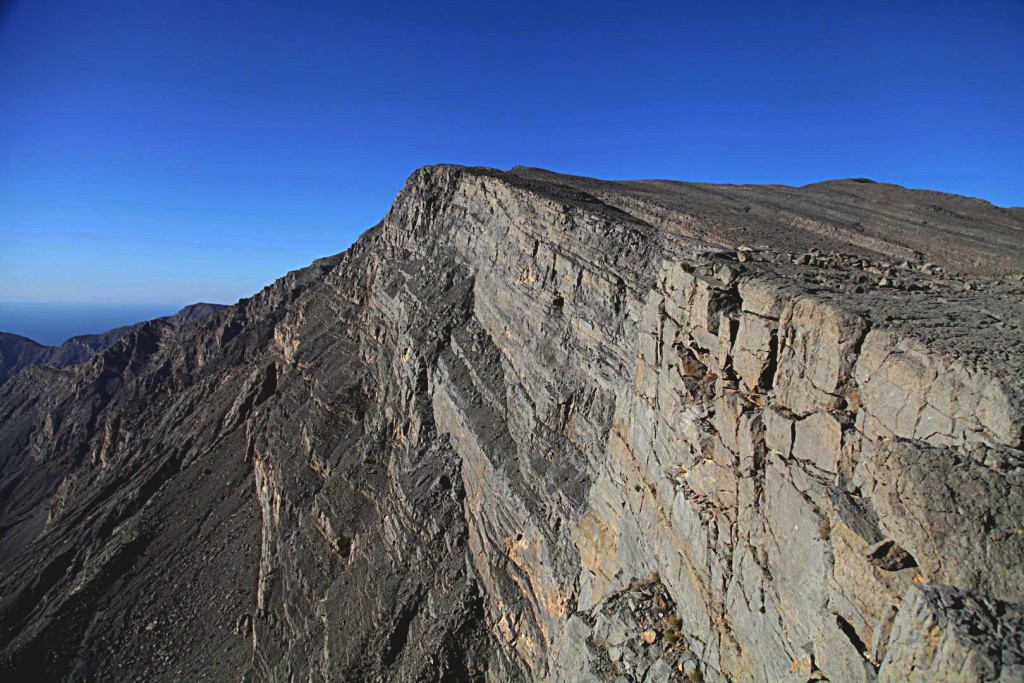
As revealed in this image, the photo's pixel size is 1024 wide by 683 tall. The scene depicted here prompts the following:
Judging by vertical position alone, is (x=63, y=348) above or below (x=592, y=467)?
above

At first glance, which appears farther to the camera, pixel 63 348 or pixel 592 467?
pixel 63 348

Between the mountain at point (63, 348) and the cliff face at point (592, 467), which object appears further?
the mountain at point (63, 348)

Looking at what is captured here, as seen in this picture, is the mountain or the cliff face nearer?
the cliff face
